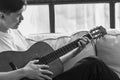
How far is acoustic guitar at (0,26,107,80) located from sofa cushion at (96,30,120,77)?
0.46ft

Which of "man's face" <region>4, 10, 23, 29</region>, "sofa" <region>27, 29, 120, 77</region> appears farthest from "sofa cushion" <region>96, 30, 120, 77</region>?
"man's face" <region>4, 10, 23, 29</region>

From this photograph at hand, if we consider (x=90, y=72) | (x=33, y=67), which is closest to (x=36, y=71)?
(x=33, y=67)

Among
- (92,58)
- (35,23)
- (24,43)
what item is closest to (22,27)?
Answer: (35,23)

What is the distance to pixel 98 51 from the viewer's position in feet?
6.25

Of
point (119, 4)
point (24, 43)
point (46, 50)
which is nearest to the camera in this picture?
point (46, 50)

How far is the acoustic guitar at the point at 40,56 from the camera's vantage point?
1.58 m

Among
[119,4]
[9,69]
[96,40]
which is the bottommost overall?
[9,69]

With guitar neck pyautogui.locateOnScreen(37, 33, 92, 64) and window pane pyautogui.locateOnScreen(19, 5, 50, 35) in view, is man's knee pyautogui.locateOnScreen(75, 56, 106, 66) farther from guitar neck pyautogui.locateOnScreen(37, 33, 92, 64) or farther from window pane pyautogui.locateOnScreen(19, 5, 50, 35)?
window pane pyautogui.locateOnScreen(19, 5, 50, 35)

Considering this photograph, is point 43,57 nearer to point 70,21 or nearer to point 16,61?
point 16,61

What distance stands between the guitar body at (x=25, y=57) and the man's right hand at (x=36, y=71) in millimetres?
73

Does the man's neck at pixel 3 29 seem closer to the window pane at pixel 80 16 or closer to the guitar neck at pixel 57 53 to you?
the guitar neck at pixel 57 53

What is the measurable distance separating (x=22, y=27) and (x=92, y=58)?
1191 millimetres

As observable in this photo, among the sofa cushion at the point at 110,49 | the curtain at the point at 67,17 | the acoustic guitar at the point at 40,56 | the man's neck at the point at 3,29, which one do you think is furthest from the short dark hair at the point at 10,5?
the curtain at the point at 67,17

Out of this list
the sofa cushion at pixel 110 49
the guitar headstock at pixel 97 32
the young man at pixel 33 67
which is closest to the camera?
the young man at pixel 33 67
